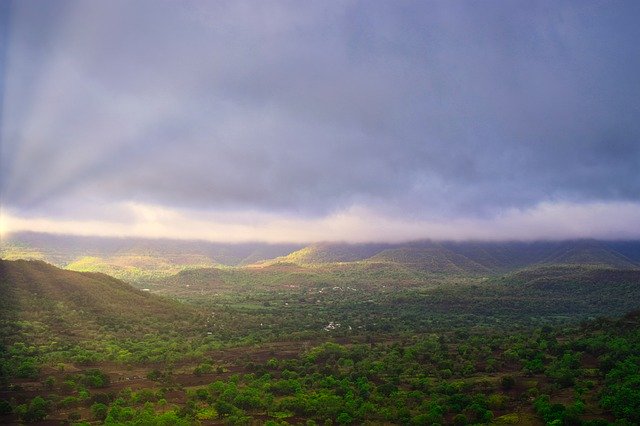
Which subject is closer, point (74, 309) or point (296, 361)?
point (296, 361)

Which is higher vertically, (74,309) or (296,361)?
(74,309)

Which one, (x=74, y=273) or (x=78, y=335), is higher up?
(x=74, y=273)

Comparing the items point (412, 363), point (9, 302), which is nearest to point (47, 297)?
point (9, 302)

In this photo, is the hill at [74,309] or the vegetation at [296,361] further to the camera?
the hill at [74,309]

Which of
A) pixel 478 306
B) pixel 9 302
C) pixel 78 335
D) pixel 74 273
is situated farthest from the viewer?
pixel 478 306

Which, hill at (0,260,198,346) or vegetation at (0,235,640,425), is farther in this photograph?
hill at (0,260,198,346)

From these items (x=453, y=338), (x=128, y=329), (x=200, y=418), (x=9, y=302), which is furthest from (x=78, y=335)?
(x=453, y=338)

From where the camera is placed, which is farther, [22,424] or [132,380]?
[132,380]

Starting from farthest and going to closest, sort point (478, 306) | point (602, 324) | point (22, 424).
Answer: point (478, 306) → point (602, 324) → point (22, 424)

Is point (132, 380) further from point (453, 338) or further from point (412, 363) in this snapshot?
point (453, 338)
